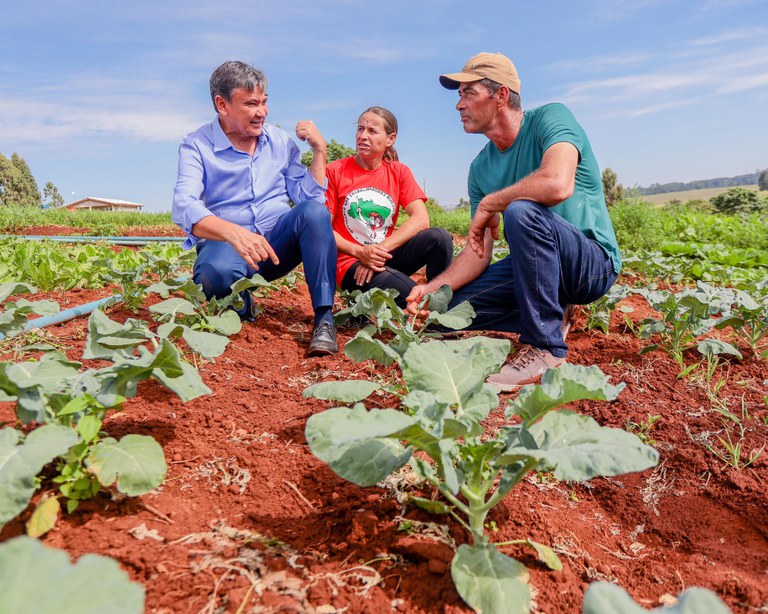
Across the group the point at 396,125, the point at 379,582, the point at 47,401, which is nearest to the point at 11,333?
the point at 47,401

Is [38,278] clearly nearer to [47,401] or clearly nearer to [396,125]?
[396,125]

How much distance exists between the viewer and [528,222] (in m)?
2.43

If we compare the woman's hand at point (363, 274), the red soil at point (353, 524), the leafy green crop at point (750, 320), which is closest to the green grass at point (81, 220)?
the woman's hand at point (363, 274)

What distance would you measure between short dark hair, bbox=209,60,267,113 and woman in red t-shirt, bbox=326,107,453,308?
69 centimetres

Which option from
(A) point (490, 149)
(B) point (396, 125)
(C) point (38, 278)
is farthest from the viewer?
(C) point (38, 278)

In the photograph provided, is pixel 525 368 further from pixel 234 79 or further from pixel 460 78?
pixel 234 79

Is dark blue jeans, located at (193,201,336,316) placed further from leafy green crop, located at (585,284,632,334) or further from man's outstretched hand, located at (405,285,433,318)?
leafy green crop, located at (585,284,632,334)

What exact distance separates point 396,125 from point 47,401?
2691mm

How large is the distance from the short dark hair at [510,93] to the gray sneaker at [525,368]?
1186 mm

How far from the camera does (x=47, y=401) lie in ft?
4.34

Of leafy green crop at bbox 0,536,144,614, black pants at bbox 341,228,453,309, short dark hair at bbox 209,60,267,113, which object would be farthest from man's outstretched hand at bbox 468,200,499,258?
leafy green crop at bbox 0,536,144,614

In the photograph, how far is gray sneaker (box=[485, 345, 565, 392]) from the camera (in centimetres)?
238

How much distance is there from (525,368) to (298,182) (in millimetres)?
1735

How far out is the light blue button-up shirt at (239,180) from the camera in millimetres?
2928
